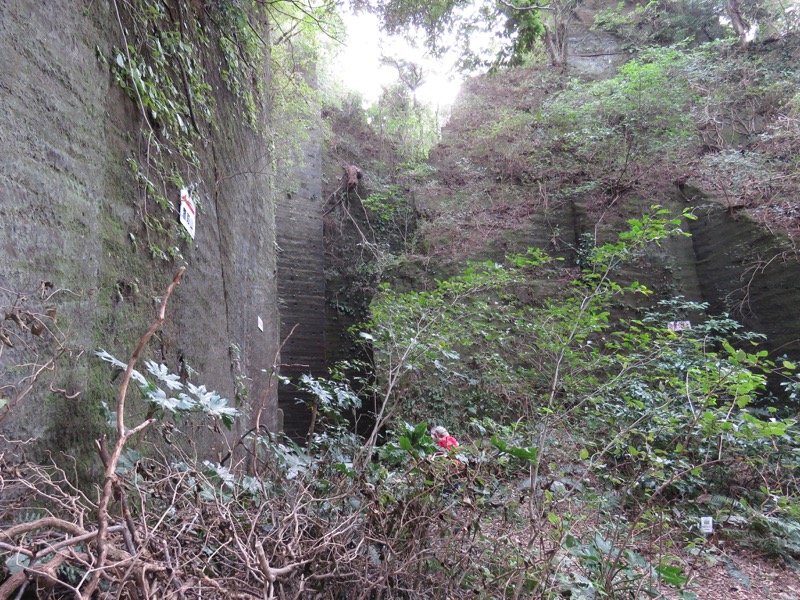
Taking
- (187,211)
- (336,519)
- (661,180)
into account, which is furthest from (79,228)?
(661,180)

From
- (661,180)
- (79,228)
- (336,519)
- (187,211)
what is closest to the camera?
(79,228)

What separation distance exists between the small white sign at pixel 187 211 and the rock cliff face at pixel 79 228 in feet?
0.28

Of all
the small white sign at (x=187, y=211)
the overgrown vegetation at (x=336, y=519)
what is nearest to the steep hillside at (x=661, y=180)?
the overgrown vegetation at (x=336, y=519)

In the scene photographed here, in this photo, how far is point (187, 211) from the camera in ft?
8.91

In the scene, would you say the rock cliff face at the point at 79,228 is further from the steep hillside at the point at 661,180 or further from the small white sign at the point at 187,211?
the steep hillside at the point at 661,180

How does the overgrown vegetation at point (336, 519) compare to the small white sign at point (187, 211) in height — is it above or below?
below

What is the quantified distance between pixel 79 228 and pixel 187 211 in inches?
41.0

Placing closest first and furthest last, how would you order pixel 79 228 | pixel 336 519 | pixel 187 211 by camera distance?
pixel 79 228
pixel 336 519
pixel 187 211

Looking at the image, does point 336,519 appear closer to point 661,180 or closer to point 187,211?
point 187,211

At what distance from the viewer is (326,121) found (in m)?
11.5

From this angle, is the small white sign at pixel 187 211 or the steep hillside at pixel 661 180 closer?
the small white sign at pixel 187 211

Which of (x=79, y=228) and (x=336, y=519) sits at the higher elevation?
(x=79, y=228)

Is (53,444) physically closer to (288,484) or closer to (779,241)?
(288,484)

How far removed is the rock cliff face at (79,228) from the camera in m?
1.41
